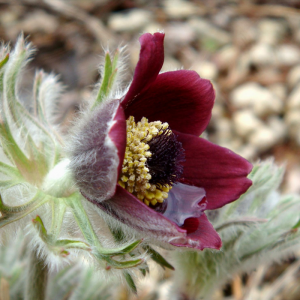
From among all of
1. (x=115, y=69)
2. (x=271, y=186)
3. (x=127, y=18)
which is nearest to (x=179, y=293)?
(x=271, y=186)

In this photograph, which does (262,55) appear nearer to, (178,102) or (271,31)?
(271,31)

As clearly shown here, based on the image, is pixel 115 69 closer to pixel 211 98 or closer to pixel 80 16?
pixel 211 98

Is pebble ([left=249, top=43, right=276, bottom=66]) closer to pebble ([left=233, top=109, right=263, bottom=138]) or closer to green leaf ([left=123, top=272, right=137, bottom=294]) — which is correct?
pebble ([left=233, top=109, right=263, bottom=138])

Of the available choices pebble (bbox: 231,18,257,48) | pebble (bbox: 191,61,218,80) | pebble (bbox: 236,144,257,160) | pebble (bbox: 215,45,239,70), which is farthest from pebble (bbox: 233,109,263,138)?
pebble (bbox: 231,18,257,48)

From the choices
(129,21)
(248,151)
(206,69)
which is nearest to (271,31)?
(206,69)

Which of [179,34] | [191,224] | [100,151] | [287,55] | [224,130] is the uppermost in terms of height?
[100,151]

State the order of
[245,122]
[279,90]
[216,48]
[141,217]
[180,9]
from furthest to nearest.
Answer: [180,9], [216,48], [279,90], [245,122], [141,217]

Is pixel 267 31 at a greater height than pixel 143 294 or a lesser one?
greater
